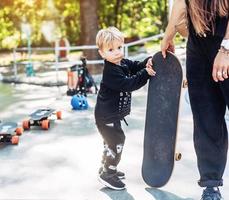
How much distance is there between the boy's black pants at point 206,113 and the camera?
3.43 meters

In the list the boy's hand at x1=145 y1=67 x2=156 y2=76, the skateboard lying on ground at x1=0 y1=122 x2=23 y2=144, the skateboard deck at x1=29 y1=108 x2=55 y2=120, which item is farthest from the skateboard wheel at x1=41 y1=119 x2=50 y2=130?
the boy's hand at x1=145 y1=67 x2=156 y2=76

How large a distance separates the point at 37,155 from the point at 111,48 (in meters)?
1.87

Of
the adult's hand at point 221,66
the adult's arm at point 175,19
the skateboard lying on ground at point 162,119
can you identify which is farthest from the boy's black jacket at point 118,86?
the adult's hand at point 221,66

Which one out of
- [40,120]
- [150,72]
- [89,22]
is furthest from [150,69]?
[89,22]

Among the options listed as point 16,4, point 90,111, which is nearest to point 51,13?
point 16,4

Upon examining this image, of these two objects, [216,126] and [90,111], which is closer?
[216,126]

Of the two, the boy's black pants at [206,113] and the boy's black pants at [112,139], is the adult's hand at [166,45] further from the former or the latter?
the boy's black pants at [112,139]

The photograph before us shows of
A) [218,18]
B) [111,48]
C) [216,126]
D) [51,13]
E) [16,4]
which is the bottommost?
[51,13]

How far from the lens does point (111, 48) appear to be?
13.0 feet

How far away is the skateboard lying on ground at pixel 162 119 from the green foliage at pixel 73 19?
19616 mm

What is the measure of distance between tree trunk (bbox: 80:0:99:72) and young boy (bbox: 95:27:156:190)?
9587mm

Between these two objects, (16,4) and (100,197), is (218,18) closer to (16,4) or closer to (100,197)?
(100,197)

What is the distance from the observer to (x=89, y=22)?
548 inches

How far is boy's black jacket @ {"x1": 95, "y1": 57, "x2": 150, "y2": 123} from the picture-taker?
3908 mm
